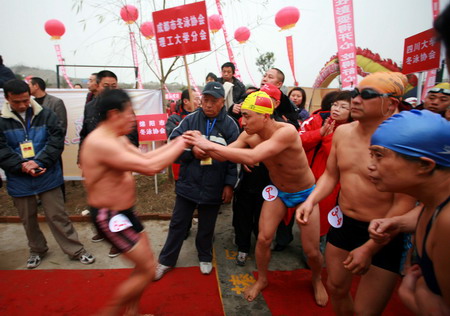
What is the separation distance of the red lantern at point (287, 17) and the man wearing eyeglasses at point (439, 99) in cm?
823

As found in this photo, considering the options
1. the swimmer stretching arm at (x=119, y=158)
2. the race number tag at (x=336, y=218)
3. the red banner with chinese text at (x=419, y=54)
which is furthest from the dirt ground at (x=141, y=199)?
the red banner with chinese text at (x=419, y=54)

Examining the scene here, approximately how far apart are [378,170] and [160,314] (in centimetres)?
235

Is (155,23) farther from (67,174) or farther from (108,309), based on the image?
(67,174)

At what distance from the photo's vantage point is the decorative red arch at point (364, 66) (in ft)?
42.0

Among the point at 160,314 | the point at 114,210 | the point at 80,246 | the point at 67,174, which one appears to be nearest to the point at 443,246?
the point at 114,210

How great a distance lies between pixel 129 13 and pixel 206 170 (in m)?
3.77

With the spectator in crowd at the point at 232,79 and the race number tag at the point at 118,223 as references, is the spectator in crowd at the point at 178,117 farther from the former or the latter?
the race number tag at the point at 118,223

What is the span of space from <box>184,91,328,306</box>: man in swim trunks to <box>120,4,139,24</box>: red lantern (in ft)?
12.1

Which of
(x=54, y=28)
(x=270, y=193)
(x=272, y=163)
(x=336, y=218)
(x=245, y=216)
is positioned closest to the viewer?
(x=336, y=218)

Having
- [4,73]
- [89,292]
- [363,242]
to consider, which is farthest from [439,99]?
[4,73]

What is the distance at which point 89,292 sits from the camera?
279 centimetres

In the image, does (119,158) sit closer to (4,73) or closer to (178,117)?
(178,117)

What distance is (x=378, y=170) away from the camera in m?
1.33

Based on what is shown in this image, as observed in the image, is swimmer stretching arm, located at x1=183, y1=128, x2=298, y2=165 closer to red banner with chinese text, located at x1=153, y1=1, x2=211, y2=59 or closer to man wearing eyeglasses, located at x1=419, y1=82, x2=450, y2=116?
red banner with chinese text, located at x1=153, y1=1, x2=211, y2=59
